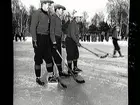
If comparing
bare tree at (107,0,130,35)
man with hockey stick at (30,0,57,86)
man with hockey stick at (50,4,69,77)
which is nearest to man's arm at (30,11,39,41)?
man with hockey stick at (30,0,57,86)

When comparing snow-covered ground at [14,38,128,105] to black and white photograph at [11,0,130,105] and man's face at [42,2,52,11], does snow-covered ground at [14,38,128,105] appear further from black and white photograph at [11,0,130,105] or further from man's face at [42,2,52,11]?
man's face at [42,2,52,11]

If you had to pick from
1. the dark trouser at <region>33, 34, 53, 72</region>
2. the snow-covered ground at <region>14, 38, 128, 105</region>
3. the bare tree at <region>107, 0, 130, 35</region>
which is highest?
the bare tree at <region>107, 0, 130, 35</region>

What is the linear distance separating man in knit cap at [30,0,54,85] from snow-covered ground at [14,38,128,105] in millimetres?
40

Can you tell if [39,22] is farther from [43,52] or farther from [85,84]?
[85,84]

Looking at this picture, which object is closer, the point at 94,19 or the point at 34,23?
the point at 34,23

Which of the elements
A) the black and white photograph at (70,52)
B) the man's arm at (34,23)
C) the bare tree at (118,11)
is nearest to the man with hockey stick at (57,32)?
the black and white photograph at (70,52)

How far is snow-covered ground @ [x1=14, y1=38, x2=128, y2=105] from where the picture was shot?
2.47 m

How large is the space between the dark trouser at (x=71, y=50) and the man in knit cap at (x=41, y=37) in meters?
0.15

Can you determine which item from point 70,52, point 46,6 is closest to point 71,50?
point 70,52

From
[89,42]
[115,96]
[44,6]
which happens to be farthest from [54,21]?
[115,96]

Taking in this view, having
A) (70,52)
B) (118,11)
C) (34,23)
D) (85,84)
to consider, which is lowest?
(85,84)

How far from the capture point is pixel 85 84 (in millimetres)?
2584

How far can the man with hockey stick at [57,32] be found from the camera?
8.35 feet

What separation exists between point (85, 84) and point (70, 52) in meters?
0.28
